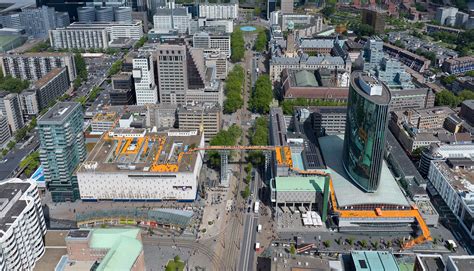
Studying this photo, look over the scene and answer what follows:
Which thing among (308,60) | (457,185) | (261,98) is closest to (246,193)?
(457,185)

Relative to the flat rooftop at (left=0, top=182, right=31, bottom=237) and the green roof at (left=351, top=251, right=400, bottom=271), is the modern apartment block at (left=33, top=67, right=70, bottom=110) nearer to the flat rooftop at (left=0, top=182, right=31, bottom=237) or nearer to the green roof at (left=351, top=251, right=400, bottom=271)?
the flat rooftop at (left=0, top=182, right=31, bottom=237)

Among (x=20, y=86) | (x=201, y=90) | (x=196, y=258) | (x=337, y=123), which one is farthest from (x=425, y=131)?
(x=20, y=86)

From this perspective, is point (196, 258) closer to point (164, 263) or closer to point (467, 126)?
point (164, 263)

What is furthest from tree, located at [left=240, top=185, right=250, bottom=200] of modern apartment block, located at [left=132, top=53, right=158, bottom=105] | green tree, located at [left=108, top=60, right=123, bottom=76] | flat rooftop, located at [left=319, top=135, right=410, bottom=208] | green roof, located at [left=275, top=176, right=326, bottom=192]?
green tree, located at [left=108, top=60, right=123, bottom=76]

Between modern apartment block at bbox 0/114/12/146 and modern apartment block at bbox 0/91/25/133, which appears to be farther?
modern apartment block at bbox 0/91/25/133

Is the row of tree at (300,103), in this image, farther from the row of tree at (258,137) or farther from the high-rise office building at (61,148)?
the high-rise office building at (61,148)

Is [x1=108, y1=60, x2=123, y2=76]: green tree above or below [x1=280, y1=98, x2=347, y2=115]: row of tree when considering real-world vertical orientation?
above

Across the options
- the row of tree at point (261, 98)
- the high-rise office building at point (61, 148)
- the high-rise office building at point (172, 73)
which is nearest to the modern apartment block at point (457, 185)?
the row of tree at point (261, 98)
